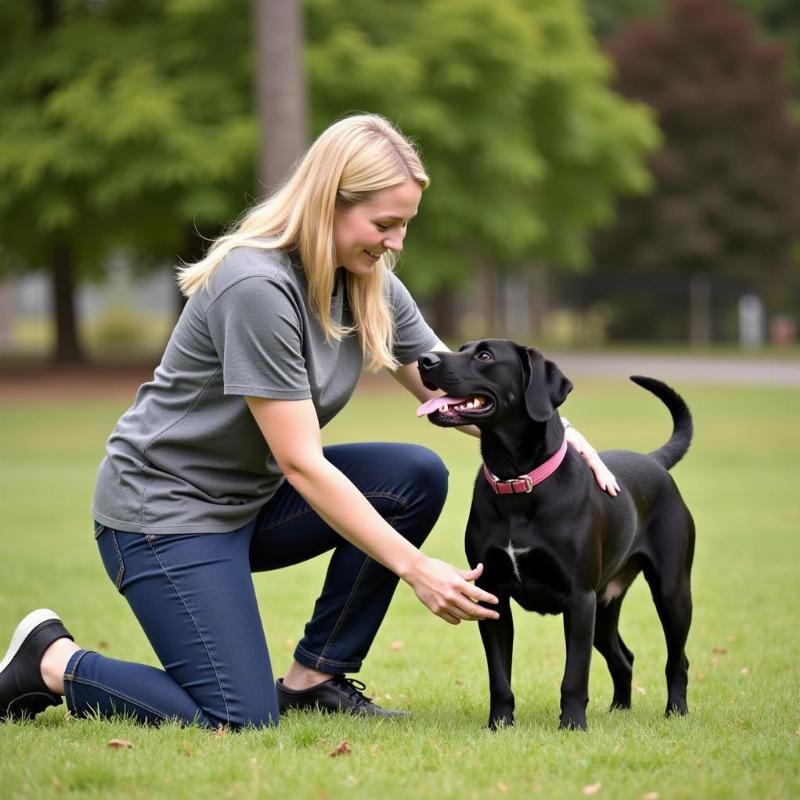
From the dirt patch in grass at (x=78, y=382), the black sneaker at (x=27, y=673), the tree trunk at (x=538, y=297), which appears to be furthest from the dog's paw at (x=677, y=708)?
the tree trunk at (x=538, y=297)

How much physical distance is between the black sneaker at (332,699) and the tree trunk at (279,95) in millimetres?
10983

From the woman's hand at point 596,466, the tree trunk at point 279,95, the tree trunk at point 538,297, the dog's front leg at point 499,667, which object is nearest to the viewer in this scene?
the dog's front leg at point 499,667

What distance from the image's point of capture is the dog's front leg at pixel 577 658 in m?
4.02

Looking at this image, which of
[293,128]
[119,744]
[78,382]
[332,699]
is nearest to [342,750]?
[119,744]

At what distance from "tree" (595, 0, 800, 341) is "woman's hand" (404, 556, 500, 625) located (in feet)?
106

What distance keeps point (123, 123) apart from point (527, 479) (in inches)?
680

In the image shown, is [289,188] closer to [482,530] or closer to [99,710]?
[482,530]

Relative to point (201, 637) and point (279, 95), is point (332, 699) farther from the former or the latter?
point (279, 95)

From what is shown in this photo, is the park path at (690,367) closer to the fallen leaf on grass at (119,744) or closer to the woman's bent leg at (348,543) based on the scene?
the woman's bent leg at (348,543)

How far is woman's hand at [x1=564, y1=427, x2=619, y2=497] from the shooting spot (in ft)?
13.9

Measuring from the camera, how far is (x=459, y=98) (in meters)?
23.0

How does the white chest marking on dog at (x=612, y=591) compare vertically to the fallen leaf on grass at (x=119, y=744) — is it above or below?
above

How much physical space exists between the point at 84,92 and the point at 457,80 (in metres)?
6.16

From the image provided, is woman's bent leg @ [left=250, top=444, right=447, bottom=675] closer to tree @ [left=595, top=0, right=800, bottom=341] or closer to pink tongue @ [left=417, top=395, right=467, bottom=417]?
pink tongue @ [left=417, top=395, right=467, bottom=417]
